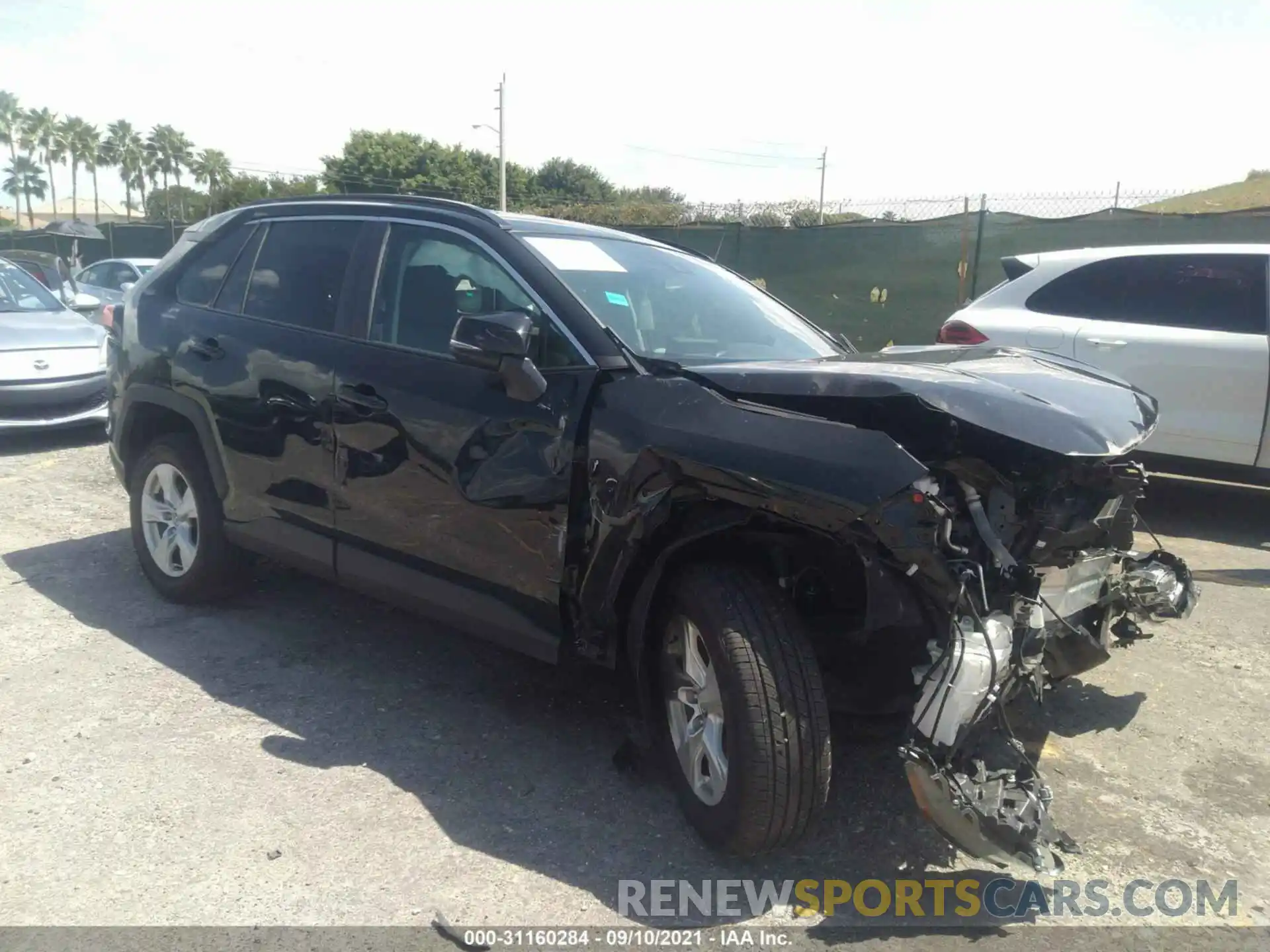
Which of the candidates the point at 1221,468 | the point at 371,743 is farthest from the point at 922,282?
the point at 371,743

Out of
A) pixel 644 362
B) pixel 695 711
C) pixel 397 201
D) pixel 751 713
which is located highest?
pixel 397 201

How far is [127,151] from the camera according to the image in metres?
74.2

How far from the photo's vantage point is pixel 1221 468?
6.09 meters

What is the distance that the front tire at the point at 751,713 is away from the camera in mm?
2594

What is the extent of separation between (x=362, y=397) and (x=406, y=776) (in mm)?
1371

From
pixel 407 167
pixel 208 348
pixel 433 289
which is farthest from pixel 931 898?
pixel 407 167

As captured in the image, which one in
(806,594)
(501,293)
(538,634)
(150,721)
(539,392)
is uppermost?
(501,293)

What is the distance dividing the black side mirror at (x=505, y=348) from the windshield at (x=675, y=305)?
0.31 meters

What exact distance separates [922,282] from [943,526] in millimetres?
9850

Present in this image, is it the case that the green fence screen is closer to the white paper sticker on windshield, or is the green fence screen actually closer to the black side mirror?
the white paper sticker on windshield

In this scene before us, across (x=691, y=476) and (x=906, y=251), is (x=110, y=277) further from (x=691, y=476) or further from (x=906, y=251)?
(x=691, y=476)

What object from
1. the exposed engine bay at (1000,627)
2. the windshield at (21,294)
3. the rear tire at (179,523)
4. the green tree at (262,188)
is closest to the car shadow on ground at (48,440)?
the windshield at (21,294)

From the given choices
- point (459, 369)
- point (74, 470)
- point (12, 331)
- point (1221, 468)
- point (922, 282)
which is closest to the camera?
point (459, 369)

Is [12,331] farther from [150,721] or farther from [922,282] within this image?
[922,282]
